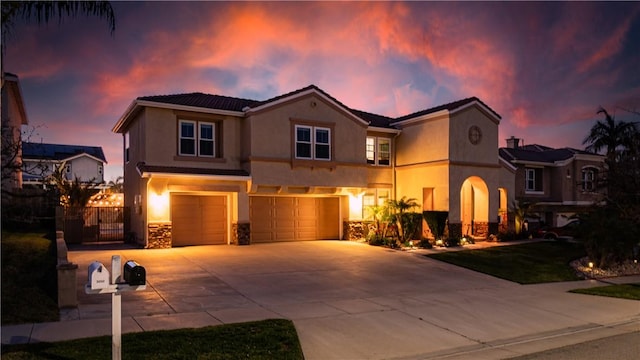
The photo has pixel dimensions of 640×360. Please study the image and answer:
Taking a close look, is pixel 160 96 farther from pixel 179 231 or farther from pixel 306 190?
pixel 306 190

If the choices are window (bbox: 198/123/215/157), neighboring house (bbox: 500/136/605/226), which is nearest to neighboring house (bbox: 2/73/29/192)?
window (bbox: 198/123/215/157)

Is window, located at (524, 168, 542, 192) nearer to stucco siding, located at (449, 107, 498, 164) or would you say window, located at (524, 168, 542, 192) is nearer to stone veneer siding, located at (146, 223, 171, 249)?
stucco siding, located at (449, 107, 498, 164)

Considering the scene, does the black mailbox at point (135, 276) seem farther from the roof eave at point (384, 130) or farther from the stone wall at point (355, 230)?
the roof eave at point (384, 130)

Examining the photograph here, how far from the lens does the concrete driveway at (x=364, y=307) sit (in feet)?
28.3

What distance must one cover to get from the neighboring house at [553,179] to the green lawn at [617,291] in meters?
16.2

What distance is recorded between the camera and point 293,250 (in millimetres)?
20609

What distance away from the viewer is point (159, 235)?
2003 cm

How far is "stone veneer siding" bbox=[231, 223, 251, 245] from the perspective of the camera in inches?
861

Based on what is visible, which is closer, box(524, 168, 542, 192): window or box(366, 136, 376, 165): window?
box(366, 136, 376, 165): window

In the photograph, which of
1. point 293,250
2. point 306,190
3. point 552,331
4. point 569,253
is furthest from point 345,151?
point 552,331

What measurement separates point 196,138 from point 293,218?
6.21 m

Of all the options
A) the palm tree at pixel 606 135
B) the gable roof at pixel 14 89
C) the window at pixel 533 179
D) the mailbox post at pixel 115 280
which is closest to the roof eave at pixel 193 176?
the gable roof at pixel 14 89

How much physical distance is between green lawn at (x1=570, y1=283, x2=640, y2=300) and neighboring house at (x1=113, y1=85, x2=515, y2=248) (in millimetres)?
9384

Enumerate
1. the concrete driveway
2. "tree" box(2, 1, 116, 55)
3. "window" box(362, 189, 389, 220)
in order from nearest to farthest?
the concrete driveway, "tree" box(2, 1, 116, 55), "window" box(362, 189, 389, 220)
